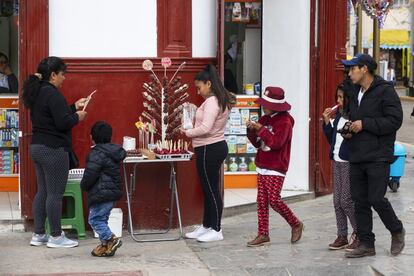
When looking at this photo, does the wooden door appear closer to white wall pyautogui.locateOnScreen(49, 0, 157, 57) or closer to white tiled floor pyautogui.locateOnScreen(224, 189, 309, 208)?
white tiled floor pyautogui.locateOnScreen(224, 189, 309, 208)

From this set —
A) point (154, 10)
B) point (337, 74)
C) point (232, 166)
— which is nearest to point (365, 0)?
point (337, 74)

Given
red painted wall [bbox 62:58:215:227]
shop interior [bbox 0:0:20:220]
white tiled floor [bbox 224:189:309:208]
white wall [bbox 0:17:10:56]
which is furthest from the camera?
white wall [bbox 0:17:10:56]

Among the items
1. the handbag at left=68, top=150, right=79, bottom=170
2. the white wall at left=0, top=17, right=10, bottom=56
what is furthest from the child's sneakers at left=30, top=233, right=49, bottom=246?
the white wall at left=0, top=17, right=10, bottom=56

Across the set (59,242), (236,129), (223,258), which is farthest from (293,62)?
(59,242)

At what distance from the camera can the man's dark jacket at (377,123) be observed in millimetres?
8258

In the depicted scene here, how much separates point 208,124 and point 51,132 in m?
1.55

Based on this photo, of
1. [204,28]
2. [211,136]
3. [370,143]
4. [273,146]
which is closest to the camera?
[370,143]

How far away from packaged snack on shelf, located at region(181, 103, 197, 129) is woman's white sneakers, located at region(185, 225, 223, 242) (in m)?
1.11

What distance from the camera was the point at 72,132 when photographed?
392 inches

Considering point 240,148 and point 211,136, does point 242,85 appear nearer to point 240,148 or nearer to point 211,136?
point 240,148

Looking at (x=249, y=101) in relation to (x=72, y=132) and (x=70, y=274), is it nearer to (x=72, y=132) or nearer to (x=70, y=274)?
(x=72, y=132)

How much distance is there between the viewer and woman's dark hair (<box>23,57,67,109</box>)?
9.13m

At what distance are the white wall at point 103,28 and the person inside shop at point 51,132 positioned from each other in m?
0.71

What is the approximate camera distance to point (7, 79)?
495 inches
